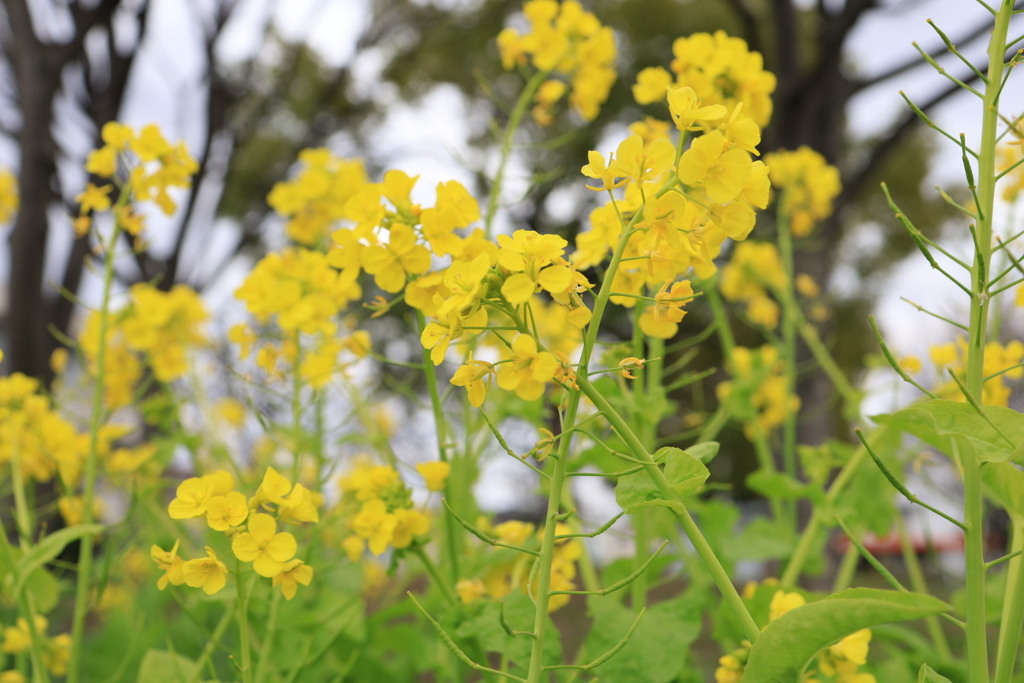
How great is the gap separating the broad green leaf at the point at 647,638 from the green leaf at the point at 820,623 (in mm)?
208

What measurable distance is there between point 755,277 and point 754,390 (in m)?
0.50

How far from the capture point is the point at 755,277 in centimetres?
186

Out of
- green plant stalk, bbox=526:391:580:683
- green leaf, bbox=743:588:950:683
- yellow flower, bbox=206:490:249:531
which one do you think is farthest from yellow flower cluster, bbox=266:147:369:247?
green leaf, bbox=743:588:950:683

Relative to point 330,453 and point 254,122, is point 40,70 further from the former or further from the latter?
point 330,453

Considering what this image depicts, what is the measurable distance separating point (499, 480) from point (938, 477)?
17.6 feet

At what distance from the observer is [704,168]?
55cm

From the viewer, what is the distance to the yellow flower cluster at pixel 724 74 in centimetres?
97

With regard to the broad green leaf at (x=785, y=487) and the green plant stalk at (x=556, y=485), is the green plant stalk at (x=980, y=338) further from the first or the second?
the broad green leaf at (x=785, y=487)

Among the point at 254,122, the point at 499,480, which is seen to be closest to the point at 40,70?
the point at 254,122

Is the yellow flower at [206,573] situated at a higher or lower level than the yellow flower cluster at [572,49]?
lower

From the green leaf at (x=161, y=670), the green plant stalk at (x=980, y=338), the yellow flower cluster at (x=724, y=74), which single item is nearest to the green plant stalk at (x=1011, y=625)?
the green plant stalk at (x=980, y=338)

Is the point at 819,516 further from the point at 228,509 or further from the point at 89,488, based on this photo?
the point at 89,488

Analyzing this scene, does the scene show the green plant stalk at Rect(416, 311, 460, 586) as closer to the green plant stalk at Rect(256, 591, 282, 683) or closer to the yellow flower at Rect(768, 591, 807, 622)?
the green plant stalk at Rect(256, 591, 282, 683)

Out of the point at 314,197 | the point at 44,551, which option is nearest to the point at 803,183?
the point at 314,197
